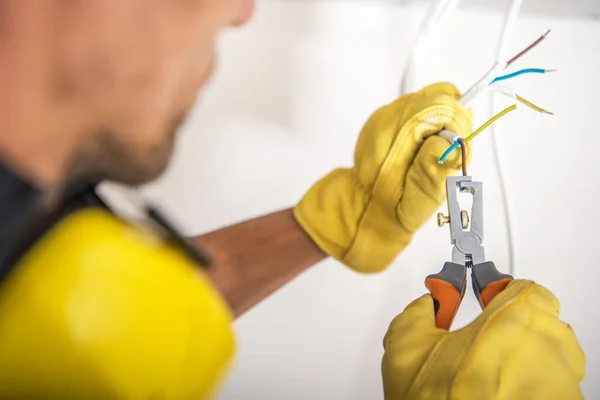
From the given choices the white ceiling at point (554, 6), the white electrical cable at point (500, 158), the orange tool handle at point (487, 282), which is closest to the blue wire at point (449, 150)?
the orange tool handle at point (487, 282)

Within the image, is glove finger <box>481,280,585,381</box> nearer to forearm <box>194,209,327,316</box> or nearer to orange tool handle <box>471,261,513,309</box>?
orange tool handle <box>471,261,513,309</box>

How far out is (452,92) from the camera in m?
0.66

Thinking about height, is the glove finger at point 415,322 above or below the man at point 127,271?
below

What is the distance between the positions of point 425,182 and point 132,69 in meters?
0.36

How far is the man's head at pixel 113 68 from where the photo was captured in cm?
30

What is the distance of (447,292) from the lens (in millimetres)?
514

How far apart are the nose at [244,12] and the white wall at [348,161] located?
361mm

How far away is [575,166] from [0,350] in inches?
29.3

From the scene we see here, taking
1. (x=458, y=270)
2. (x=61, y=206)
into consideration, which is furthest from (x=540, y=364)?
(x=61, y=206)

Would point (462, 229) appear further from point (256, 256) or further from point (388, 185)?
point (256, 256)

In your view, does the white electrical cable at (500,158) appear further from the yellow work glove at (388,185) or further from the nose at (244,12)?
the nose at (244,12)

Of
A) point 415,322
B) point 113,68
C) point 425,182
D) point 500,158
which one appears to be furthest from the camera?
point 500,158

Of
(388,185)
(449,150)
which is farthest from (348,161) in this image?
(449,150)

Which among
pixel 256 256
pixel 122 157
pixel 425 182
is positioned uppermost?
pixel 122 157
